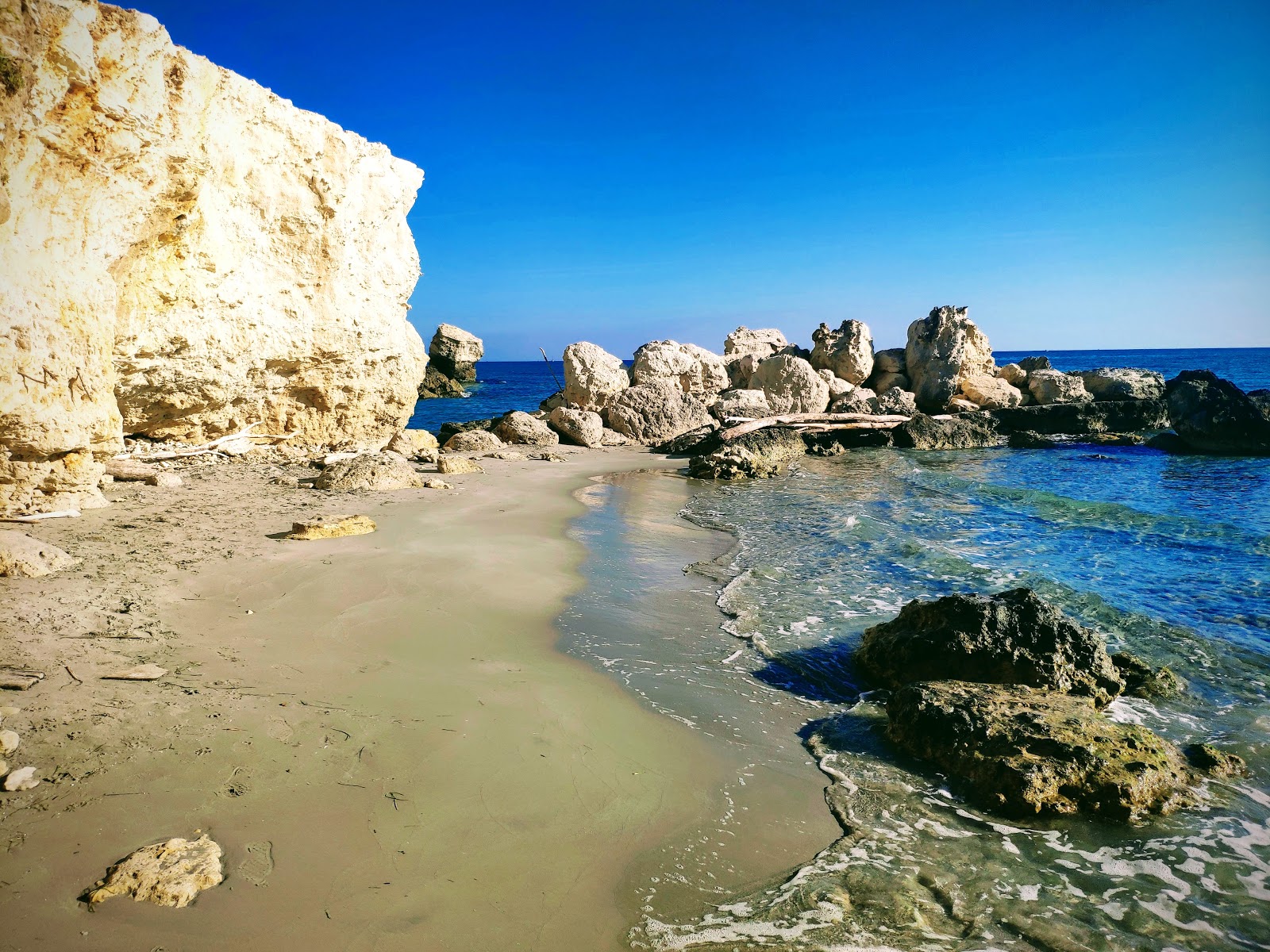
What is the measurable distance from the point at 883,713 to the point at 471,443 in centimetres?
1263

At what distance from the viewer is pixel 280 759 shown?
10.8 ft

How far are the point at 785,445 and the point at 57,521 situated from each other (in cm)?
1294

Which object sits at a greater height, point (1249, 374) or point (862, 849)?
point (1249, 374)

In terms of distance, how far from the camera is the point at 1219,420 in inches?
701

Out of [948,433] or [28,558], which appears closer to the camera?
[28,558]

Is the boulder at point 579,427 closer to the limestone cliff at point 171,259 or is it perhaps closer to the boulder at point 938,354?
the limestone cliff at point 171,259

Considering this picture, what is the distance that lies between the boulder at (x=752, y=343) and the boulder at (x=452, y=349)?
23505 millimetres

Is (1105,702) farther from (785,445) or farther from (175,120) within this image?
(785,445)

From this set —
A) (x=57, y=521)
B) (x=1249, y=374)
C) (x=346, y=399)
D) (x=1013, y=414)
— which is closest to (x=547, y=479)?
(x=346, y=399)

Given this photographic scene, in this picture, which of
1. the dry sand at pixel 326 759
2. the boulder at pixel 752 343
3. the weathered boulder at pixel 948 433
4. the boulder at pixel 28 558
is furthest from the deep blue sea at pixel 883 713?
the boulder at pixel 752 343

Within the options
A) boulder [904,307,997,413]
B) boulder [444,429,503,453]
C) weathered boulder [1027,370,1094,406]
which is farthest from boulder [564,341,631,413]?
weathered boulder [1027,370,1094,406]

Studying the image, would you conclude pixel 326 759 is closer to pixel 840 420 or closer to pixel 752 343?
pixel 840 420

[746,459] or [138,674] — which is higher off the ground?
[746,459]

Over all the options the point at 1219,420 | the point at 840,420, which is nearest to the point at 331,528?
the point at 840,420
